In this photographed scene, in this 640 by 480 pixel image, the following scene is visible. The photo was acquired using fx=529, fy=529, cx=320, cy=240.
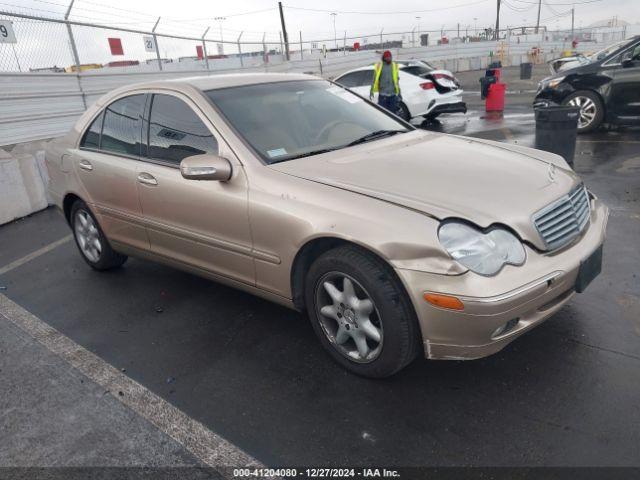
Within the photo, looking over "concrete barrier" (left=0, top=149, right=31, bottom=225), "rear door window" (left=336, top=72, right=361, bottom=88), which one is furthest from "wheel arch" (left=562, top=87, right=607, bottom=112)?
"concrete barrier" (left=0, top=149, right=31, bottom=225)

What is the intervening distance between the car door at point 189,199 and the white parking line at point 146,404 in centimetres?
89

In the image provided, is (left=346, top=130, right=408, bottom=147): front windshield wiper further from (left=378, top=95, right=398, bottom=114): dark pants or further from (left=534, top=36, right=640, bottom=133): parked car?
(left=378, top=95, right=398, bottom=114): dark pants

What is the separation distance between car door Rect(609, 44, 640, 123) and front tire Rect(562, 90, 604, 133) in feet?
0.83

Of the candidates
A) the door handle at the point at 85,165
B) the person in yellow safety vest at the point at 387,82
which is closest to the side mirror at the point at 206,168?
the door handle at the point at 85,165

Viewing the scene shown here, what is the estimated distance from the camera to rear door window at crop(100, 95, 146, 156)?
4020 millimetres

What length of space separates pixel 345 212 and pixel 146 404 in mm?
1517

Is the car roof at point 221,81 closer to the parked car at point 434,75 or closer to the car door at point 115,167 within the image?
the car door at point 115,167

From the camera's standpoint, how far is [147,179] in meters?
3.80

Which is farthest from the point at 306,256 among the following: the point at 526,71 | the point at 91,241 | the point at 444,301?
the point at 526,71

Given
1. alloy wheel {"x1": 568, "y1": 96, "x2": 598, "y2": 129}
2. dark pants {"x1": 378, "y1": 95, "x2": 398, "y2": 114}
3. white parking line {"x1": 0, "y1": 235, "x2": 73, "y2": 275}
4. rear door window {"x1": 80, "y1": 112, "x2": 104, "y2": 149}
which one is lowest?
white parking line {"x1": 0, "y1": 235, "x2": 73, "y2": 275}

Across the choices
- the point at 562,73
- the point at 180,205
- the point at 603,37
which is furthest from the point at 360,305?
the point at 603,37

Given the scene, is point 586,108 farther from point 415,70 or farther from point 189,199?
point 189,199

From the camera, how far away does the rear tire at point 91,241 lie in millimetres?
4645

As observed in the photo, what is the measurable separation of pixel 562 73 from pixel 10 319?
369 inches
